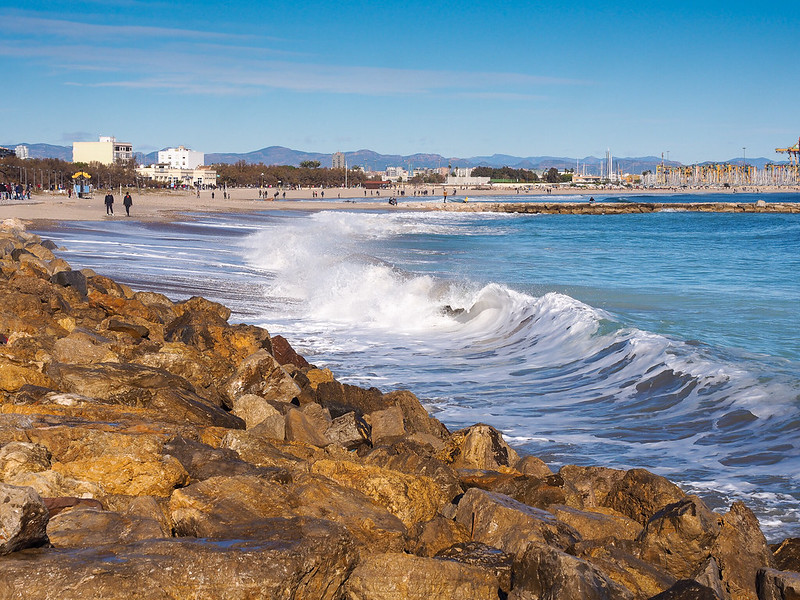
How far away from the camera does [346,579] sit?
11.5ft

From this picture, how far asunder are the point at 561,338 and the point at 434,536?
9.79 metres

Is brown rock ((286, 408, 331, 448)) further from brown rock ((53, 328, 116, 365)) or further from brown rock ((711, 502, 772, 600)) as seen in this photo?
brown rock ((711, 502, 772, 600))

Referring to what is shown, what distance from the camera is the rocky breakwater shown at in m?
3.19

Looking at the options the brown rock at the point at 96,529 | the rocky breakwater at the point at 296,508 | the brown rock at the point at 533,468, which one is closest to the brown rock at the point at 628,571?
the rocky breakwater at the point at 296,508

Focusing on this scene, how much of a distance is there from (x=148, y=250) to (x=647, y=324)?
15.0 m

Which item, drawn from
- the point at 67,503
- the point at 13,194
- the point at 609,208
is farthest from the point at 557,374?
the point at 609,208

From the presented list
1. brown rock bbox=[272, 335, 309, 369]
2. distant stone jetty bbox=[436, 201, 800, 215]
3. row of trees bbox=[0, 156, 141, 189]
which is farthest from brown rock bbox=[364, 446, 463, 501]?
row of trees bbox=[0, 156, 141, 189]

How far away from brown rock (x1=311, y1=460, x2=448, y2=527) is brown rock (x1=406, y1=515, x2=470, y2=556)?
292mm

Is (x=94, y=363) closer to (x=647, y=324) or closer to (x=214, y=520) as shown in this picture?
(x=214, y=520)

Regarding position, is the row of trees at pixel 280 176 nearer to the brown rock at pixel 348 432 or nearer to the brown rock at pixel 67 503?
the brown rock at pixel 348 432

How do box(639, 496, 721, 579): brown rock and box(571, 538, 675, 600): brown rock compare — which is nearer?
box(571, 538, 675, 600): brown rock

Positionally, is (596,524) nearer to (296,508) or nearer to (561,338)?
(296,508)

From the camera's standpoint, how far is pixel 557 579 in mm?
3355

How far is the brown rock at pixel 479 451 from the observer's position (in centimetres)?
614
